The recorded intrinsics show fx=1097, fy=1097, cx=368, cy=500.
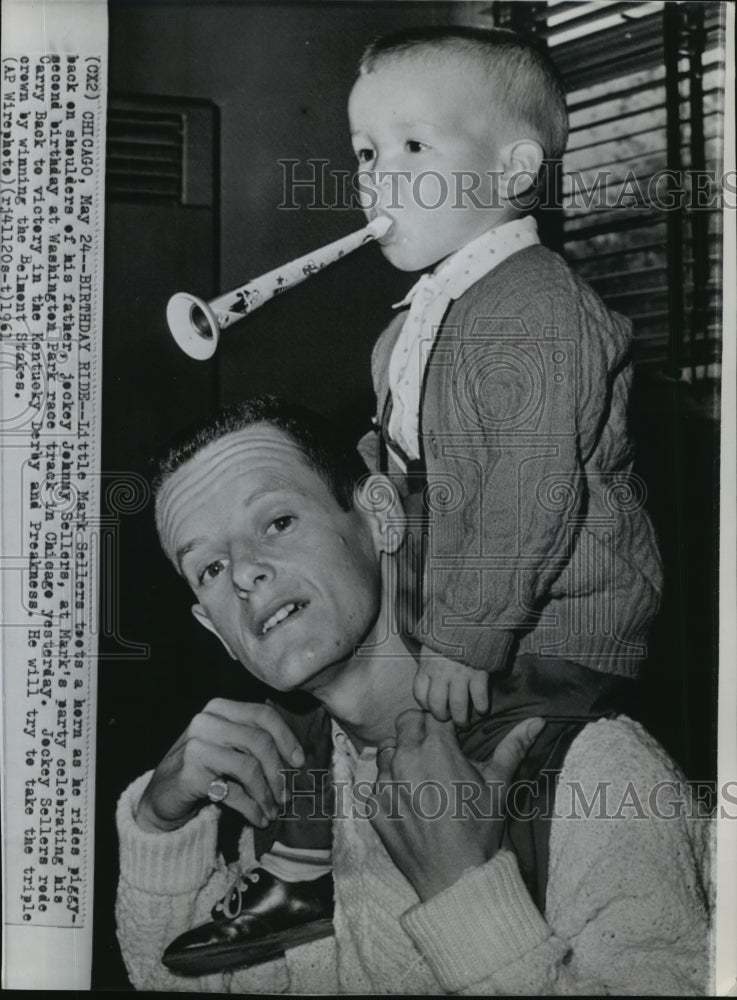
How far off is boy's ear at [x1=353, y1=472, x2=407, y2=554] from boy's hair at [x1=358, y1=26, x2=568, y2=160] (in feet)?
1.60

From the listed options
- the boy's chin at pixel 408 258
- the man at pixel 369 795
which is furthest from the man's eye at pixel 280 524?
Answer: the boy's chin at pixel 408 258

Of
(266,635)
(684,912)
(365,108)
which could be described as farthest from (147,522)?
(684,912)

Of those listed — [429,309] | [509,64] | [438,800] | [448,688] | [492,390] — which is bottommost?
[438,800]

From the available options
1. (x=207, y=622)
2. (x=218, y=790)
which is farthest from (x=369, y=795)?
(x=207, y=622)

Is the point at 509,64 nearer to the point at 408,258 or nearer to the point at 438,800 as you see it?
the point at 408,258

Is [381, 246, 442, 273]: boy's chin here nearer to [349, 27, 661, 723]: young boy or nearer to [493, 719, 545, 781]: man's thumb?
[349, 27, 661, 723]: young boy

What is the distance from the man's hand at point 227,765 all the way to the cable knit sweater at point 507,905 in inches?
1.0

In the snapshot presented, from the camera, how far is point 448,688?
142 cm

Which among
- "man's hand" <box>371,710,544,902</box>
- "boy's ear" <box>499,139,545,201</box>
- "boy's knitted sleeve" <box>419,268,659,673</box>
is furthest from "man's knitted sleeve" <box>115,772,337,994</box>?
"boy's ear" <box>499,139,545,201</box>

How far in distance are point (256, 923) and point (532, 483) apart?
68cm

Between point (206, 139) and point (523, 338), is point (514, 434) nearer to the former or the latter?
point (523, 338)

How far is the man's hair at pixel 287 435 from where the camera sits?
1443 mm

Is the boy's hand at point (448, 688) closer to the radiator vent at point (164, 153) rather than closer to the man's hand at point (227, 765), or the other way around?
the man's hand at point (227, 765)

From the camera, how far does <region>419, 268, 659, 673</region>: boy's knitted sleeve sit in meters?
A: 1.41
